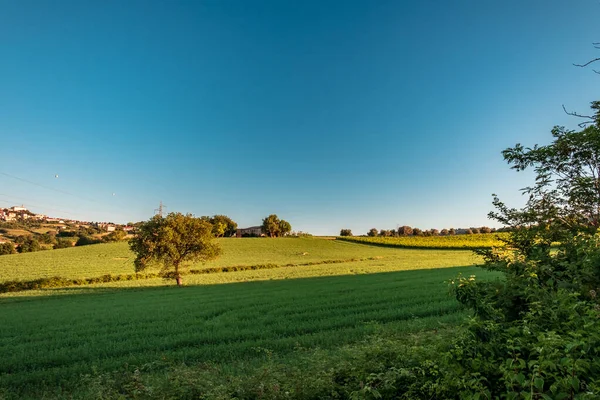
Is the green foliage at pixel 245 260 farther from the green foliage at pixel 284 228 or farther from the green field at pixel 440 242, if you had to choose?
the green foliage at pixel 284 228

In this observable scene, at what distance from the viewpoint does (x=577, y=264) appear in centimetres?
430

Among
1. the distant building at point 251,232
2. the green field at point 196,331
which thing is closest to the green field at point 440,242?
the distant building at point 251,232

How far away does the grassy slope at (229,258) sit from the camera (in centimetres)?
4562

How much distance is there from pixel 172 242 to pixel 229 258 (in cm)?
3320

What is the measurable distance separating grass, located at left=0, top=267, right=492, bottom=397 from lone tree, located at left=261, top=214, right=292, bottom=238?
102716mm

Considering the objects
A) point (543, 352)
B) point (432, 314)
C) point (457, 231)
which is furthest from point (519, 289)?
point (457, 231)

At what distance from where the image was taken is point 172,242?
31.9 m

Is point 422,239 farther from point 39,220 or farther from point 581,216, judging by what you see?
point 39,220

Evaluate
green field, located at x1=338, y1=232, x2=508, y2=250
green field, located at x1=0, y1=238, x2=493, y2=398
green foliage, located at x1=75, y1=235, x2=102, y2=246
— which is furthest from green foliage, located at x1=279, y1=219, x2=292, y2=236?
green field, located at x1=0, y1=238, x2=493, y2=398

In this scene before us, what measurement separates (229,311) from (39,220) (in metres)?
141

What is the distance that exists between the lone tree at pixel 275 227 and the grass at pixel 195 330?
102716 mm

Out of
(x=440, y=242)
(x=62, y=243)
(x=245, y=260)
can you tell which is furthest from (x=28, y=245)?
(x=440, y=242)

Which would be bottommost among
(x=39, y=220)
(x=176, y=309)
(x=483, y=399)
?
(x=176, y=309)

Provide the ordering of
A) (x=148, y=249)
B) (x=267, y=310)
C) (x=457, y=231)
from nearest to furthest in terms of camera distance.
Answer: (x=267, y=310) → (x=148, y=249) → (x=457, y=231)
